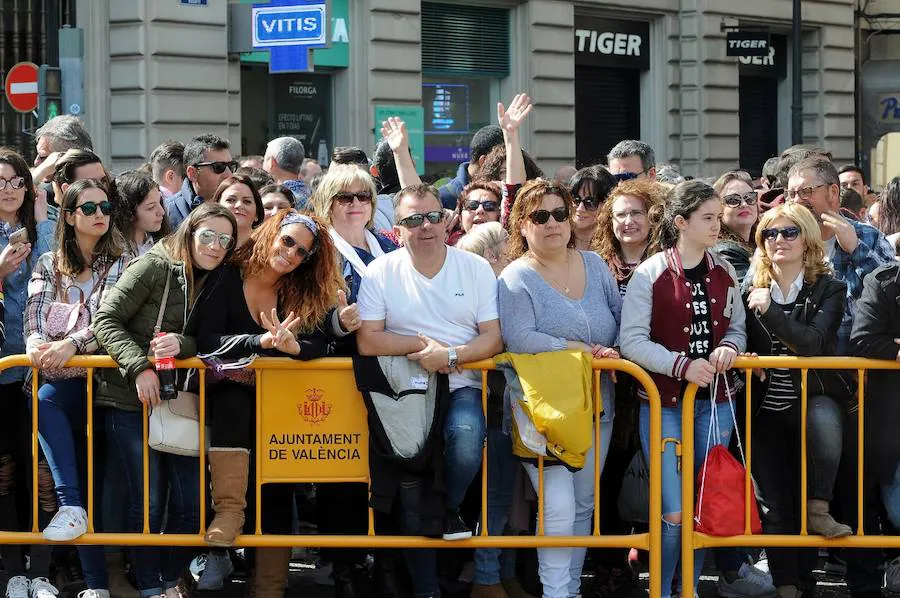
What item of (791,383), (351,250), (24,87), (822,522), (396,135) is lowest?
(822,522)

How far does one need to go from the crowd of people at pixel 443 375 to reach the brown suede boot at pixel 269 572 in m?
0.01

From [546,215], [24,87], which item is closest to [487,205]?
[546,215]

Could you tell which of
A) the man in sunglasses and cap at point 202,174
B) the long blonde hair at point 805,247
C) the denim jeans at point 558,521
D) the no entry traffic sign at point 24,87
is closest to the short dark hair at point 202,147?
the man in sunglasses and cap at point 202,174

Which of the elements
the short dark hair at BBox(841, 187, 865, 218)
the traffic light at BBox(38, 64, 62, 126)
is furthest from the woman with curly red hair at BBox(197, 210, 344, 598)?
the traffic light at BBox(38, 64, 62, 126)

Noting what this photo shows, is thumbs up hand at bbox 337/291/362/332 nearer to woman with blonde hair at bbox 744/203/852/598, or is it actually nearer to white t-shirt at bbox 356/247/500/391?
white t-shirt at bbox 356/247/500/391

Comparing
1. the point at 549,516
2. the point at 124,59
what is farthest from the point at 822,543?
the point at 124,59

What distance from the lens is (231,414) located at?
20.2ft

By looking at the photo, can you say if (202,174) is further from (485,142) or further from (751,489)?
(751,489)

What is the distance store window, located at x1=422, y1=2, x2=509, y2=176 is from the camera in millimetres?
19438

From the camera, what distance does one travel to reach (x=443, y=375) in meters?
6.21

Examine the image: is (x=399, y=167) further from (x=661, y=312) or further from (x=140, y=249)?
(x=661, y=312)

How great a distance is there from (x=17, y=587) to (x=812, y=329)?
3.92 metres

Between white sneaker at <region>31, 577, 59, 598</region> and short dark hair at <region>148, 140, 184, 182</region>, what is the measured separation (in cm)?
312

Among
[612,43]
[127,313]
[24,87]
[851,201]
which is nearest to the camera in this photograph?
[127,313]
